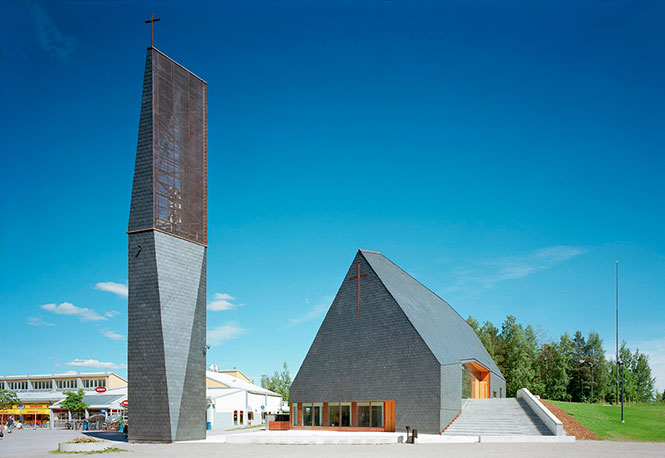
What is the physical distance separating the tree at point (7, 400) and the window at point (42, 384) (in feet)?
29.3

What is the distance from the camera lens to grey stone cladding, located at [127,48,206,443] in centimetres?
2767

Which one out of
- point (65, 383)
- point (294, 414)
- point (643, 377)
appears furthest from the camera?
point (643, 377)

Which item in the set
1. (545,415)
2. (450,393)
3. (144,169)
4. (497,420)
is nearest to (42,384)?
(144,169)

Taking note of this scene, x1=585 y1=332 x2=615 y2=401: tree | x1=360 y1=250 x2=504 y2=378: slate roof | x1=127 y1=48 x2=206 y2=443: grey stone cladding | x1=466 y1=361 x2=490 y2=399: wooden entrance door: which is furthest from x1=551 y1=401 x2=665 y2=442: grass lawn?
x1=585 y1=332 x2=615 y2=401: tree

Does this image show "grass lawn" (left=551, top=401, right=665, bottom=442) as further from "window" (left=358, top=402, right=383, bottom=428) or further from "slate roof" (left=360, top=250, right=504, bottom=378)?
"window" (left=358, top=402, right=383, bottom=428)

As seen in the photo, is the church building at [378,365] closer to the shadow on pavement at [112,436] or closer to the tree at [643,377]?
the shadow on pavement at [112,436]

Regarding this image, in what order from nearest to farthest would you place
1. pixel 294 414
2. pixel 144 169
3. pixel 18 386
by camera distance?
pixel 144 169
pixel 294 414
pixel 18 386

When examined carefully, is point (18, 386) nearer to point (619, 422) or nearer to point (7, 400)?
point (7, 400)

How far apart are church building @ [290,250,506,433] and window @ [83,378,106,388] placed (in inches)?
1755

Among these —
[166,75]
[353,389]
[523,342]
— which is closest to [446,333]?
[353,389]

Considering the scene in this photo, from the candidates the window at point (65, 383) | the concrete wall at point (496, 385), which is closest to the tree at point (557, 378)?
the concrete wall at point (496, 385)

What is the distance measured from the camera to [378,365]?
33375mm

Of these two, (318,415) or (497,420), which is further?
(318,415)

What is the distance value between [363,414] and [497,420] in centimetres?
773
